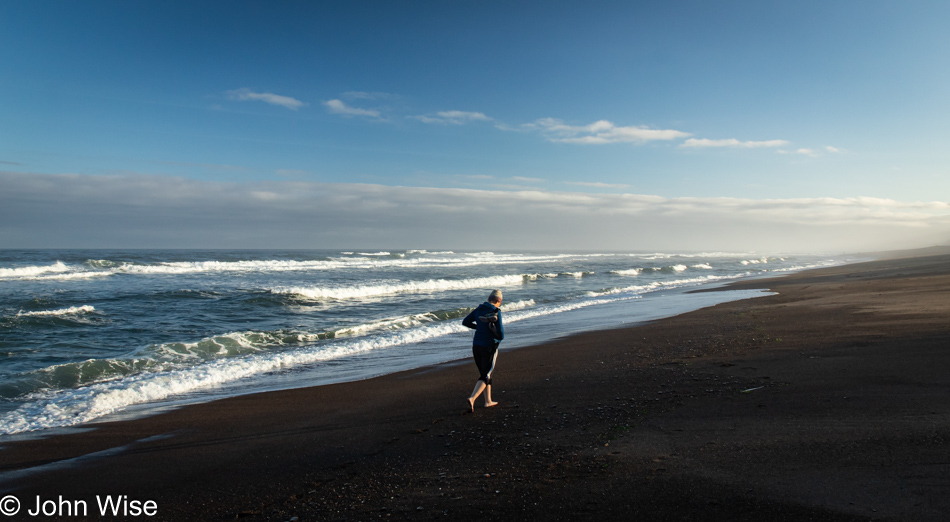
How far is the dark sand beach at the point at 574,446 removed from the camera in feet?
12.1

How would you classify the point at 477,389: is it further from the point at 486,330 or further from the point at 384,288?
the point at 384,288

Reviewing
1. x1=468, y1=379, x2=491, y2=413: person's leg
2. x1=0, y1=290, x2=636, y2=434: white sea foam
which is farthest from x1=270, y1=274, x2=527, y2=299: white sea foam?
x1=468, y1=379, x2=491, y2=413: person's leg

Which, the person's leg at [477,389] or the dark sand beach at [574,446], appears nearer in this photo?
the dark sand beach at [574,446]

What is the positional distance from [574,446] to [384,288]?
79.7 feet

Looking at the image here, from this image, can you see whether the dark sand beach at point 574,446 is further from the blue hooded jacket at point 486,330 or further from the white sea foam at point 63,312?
the white sea foam at point 63,312

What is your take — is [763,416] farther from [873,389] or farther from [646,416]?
[873,389]

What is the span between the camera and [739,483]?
12.4 feet

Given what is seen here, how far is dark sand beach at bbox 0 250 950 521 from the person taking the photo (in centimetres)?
369

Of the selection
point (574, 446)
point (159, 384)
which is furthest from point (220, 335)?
point (574, 446)

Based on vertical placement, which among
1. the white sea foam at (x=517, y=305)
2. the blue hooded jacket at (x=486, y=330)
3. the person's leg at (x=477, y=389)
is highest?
the blue hooded jacket at (x=486, y=330)

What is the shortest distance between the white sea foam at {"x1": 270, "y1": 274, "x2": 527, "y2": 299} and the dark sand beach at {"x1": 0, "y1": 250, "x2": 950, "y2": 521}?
56.2ft

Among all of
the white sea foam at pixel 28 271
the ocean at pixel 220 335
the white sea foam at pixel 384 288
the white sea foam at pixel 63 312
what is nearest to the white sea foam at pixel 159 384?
the ocean at pixel 220 335

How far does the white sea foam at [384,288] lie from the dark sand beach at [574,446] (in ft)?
56.2

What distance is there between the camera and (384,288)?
2831 cm
